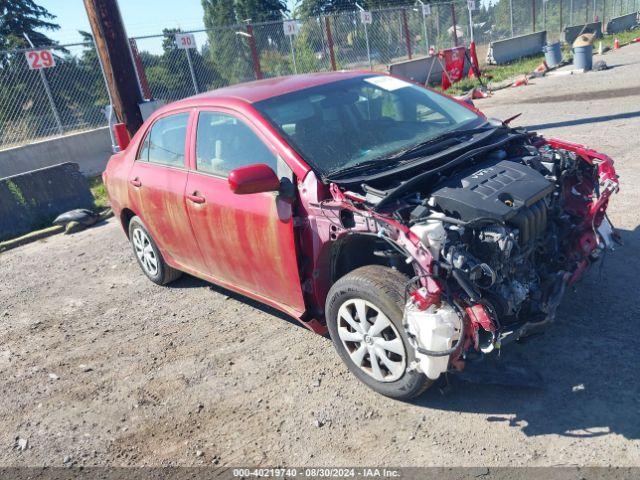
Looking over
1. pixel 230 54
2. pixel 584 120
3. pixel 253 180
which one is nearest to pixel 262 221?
pixel 253 180

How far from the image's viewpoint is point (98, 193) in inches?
426

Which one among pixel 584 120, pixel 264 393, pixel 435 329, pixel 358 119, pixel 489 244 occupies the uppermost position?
pixel 358 119

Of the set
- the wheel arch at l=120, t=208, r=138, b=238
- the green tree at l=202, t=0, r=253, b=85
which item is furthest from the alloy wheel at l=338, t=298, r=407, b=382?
the green tree at l=202, t=0, r=253, b=85

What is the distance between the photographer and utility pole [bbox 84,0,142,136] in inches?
334

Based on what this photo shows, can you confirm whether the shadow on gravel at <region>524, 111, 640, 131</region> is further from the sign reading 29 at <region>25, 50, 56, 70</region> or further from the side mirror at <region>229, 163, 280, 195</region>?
the sign reading 29 at <region>25, 50, 56, 70</region>

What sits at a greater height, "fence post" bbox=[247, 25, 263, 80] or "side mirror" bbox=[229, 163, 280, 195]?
"fence post" bbox=[247, 25, 263, 80]

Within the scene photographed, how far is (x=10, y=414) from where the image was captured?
4195mm

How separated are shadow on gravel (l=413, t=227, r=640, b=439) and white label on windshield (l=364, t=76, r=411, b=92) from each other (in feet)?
6.86

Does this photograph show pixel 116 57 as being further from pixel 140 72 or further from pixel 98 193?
pixel 140 72

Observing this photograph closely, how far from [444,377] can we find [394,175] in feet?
4.14

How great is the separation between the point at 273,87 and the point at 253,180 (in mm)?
1385

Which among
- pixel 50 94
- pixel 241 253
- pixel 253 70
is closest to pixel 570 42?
pixel 253 70

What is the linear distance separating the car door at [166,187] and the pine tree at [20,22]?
1256 inches

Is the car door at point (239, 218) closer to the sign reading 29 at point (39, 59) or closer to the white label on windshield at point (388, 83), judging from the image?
the white label on windshield at point (388, 83)
